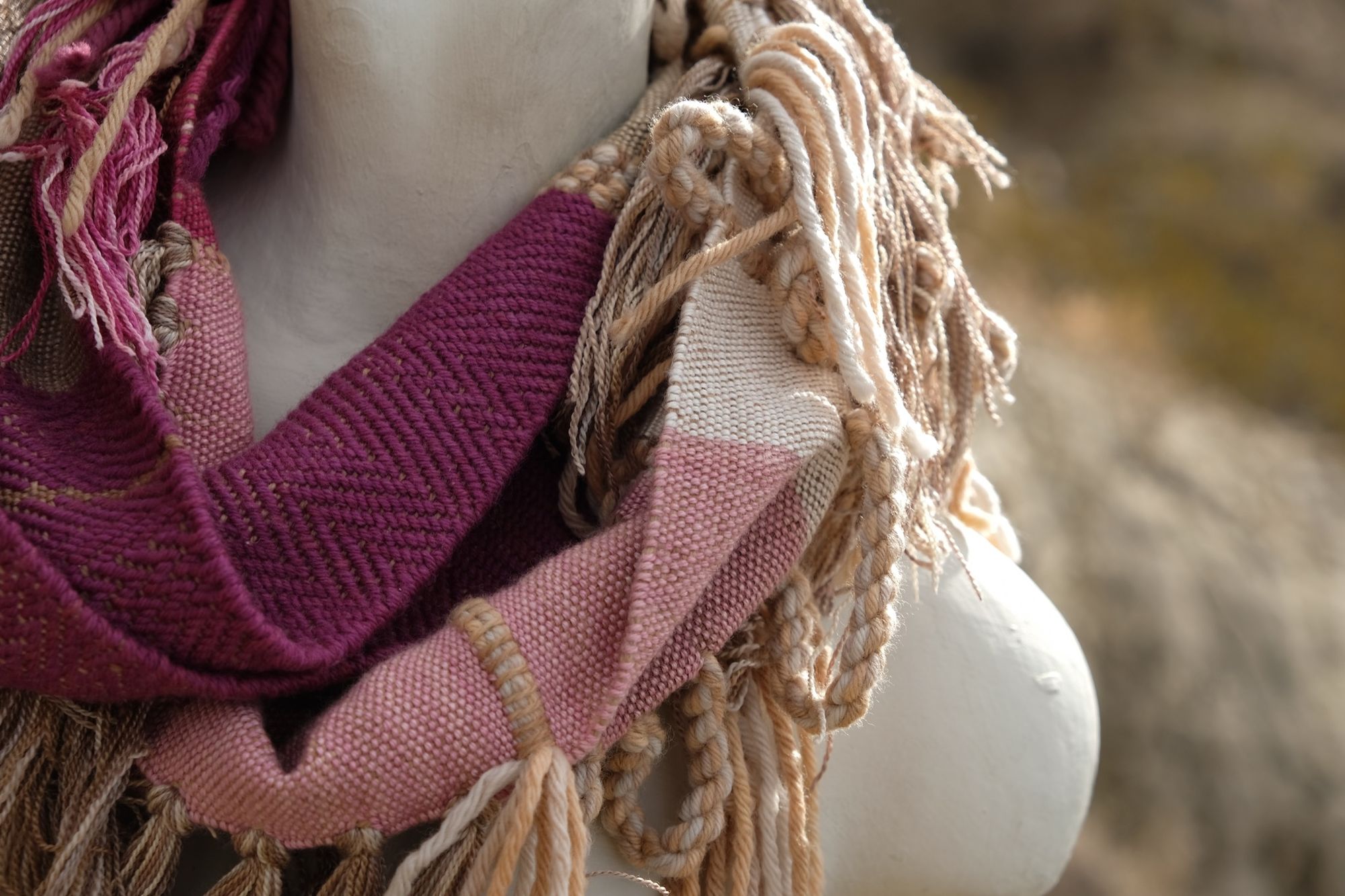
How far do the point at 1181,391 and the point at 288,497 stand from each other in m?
2.58

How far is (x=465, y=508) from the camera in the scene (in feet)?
1.80

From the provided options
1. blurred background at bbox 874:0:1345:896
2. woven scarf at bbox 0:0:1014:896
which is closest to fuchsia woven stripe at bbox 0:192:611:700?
woven scarf at bbox 0:0:1014:896

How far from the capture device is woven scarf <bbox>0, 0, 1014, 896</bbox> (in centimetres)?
50

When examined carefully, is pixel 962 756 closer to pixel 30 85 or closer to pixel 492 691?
pixel 492 691

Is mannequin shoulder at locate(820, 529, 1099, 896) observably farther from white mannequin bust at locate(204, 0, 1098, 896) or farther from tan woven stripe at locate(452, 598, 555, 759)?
tan woven stripe at locate(452, 598, 555, 759)

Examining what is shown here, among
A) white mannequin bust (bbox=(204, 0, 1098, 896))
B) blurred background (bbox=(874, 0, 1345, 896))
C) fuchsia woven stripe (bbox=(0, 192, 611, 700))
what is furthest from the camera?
blurred background (bbox=(874, 0, 1345, 896))

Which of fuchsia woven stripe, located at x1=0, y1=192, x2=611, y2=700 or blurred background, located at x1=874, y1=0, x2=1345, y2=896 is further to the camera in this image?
blurred background, located at x1=874, y1=0, x2=1345, y2=896

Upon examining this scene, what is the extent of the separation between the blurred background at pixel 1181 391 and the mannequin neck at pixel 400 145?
5.04 ft

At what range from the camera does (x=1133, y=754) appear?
2.00 m

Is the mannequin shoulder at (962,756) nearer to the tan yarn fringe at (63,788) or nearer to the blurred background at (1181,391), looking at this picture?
the tan yarn fringe at (63,788)

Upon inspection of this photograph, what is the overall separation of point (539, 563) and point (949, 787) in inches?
10.7

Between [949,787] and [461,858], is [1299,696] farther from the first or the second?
[461,858]

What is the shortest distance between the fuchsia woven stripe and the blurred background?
1.56 meters

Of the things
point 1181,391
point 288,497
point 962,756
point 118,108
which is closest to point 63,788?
point 288,497
